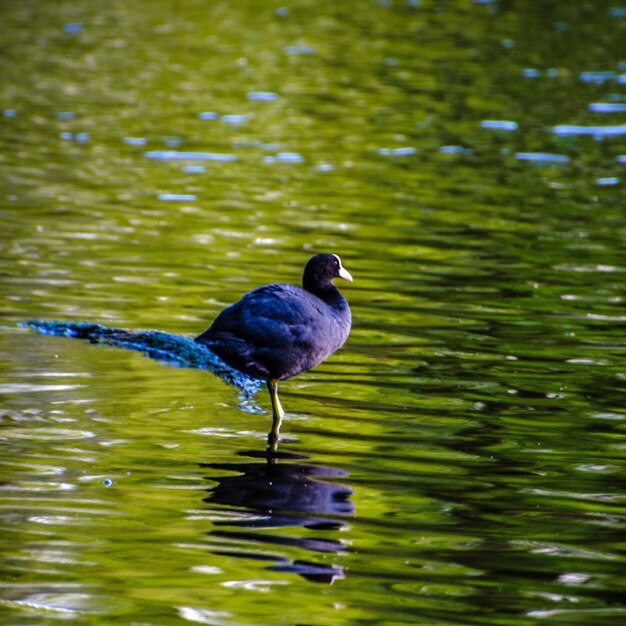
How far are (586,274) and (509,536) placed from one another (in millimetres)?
7602

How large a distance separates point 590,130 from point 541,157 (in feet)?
8.73

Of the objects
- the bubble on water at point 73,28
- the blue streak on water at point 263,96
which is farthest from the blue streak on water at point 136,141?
the bubble on water at point 73,28

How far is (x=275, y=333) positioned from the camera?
9.62 m

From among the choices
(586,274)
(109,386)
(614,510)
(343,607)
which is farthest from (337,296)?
(586,274)

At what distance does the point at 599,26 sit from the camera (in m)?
39.2

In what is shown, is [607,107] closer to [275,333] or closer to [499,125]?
[499,125]

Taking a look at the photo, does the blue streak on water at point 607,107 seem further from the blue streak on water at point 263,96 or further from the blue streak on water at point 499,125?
the blue streak on water at point 263,96

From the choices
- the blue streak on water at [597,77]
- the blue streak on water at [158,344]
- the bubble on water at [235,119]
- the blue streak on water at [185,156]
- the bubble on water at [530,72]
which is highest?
the blue streak on water at [158,344]

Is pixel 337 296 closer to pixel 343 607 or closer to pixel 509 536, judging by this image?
pixel 509 536

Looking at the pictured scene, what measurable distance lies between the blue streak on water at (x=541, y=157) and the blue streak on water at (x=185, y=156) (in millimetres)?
4721

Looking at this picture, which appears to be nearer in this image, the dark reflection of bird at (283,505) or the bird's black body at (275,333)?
the dark reflection of bird at (283,505)

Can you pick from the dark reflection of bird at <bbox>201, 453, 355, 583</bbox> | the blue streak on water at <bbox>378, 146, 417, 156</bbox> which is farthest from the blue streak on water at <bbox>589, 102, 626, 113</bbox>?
the dark reflection of bird at <bbox>201, 453, 355, 583</bbox>

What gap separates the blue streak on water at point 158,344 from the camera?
37.3ft

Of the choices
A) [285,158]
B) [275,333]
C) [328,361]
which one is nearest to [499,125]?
[285,158]
